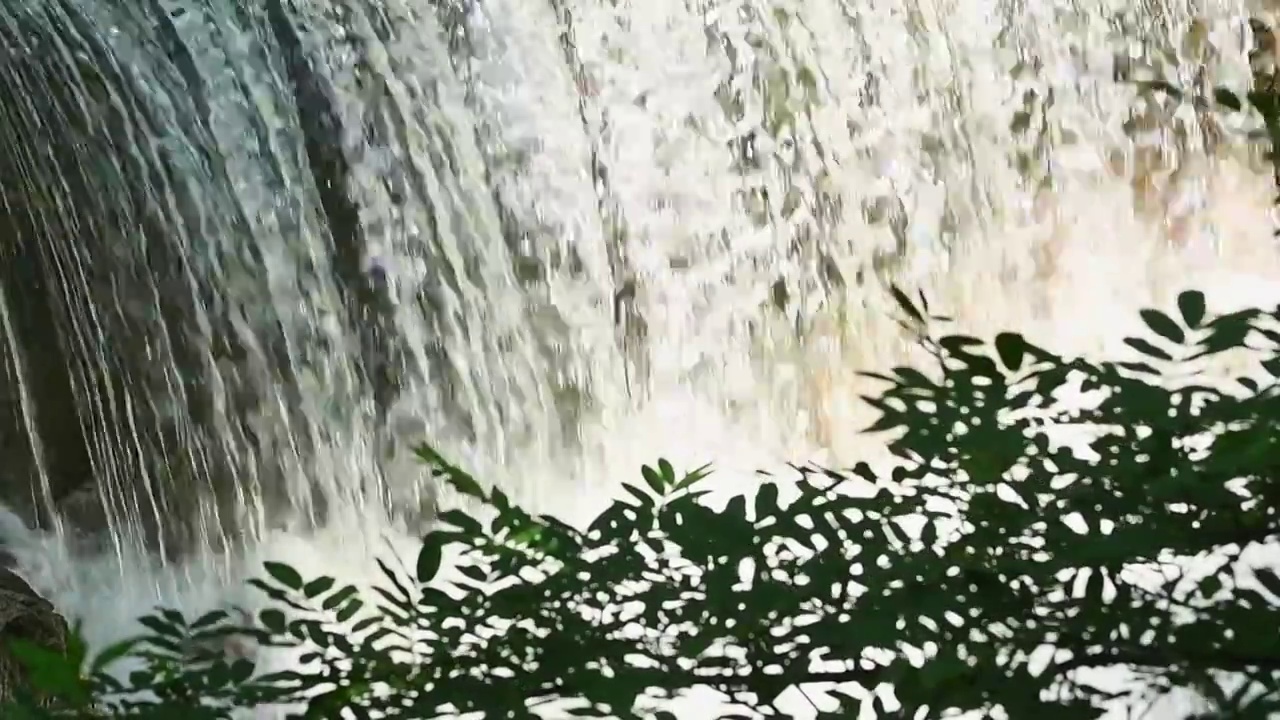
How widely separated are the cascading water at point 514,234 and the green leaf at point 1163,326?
1.71 m

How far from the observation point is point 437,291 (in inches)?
92.5

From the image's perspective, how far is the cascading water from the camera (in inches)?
79.4

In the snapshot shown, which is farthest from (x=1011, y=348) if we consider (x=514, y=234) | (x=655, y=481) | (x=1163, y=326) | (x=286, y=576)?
(x=514, y=234)

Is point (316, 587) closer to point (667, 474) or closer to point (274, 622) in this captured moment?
point (274, 622)

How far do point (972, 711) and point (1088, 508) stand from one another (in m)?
0.13

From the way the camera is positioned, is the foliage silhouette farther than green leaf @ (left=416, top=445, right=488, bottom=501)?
No

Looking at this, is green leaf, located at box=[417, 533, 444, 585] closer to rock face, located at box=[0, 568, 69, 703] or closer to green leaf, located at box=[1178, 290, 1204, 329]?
green leaf, located at box=[1178, 290, 1204, 329]

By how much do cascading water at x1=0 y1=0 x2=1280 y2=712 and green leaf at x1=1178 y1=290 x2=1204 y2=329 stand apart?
173 centimetres

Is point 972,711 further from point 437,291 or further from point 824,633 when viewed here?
point 437,291

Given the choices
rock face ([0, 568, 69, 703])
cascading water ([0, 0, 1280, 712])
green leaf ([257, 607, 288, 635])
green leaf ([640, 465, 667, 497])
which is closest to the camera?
green leaf ([257, 607, 288, 635])

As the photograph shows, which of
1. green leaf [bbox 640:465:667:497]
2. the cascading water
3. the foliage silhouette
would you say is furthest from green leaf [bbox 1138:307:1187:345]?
the cascading water

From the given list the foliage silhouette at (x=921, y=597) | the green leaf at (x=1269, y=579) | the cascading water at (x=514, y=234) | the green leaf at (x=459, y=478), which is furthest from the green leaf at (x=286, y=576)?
the cascading water at (x=514, y=234)

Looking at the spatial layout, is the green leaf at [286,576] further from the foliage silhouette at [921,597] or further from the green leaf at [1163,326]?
the green leaf at [1163,326]

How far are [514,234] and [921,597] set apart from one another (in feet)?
6.15
